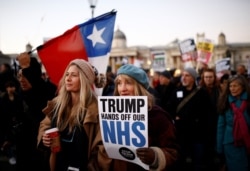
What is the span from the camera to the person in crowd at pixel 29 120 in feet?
11.6

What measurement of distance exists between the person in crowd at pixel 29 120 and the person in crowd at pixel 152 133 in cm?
131

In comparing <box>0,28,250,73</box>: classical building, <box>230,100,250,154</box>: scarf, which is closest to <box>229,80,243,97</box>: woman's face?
<box>230,100,250,154</box>: scarf

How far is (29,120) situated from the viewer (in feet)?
11.6

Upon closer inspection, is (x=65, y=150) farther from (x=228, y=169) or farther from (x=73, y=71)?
(x=228, y=169)

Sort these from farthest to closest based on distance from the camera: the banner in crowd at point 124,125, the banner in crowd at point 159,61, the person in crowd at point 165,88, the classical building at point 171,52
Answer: the classical building at point 171,52 → the banner in crowd at point 159,61 → the person in crowd at point 165,88 → the banner in crowd at point 124,125

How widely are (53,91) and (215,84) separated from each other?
3.73 meters

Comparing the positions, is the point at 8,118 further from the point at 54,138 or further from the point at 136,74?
the point at 136,74

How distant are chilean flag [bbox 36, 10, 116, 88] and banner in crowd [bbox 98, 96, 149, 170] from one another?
1.93 meters

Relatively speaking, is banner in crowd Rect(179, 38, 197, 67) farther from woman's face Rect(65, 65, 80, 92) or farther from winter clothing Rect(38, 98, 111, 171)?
winter clothing Rect(38, 98, 111, 171)

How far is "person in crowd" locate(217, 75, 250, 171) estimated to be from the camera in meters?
4.30

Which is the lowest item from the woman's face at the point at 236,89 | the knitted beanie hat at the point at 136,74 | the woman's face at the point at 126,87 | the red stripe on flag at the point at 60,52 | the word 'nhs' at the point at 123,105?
the woman's face at the point at 236,89

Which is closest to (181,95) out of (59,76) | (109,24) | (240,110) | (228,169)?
(240,110)

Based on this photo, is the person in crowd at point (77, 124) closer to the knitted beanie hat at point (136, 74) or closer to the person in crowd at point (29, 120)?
the knitted beanie hat at point (136, 74)

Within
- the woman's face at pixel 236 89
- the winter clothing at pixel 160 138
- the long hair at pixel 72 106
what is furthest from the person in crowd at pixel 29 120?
the woman's face at pixel 236 89
